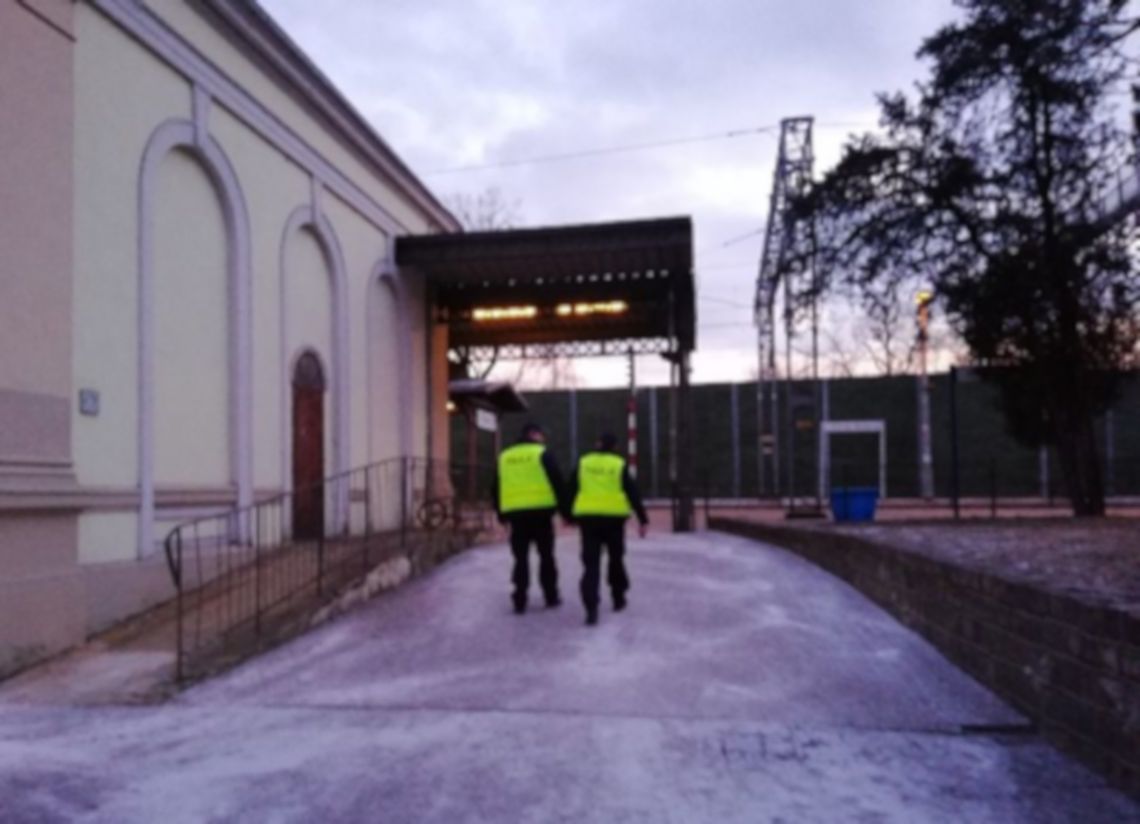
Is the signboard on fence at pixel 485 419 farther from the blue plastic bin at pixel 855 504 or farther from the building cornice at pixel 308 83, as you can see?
the blue plastic bin at pixel 855 504

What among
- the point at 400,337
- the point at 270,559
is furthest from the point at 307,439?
the point at 400,337

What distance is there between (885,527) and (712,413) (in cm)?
2488

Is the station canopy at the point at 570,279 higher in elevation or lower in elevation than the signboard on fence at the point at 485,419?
higher

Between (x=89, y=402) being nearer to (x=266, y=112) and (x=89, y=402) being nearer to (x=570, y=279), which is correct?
(x=266, y=112)

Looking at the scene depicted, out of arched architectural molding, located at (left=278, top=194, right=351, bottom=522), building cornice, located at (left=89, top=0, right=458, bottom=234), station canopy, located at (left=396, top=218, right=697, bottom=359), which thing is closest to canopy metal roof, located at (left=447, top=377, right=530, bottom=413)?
station canopy, located at (left=396, top=218, right=697, bottom=359)

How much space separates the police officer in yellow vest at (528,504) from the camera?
372 inches

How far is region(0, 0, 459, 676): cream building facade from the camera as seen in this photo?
821cm

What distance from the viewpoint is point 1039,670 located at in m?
5.93

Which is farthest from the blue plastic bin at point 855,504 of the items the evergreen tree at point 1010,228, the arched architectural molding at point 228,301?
the arched architectural molding at point 228,301

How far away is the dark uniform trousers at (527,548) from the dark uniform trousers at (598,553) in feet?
1.55

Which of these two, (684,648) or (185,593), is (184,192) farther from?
(684,648)

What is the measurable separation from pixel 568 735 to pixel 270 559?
19.7 feet

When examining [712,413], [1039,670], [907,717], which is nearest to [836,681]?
[907,717]

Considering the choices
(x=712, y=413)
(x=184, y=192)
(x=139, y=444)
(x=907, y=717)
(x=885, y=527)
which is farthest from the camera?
(x=712, y=413)
